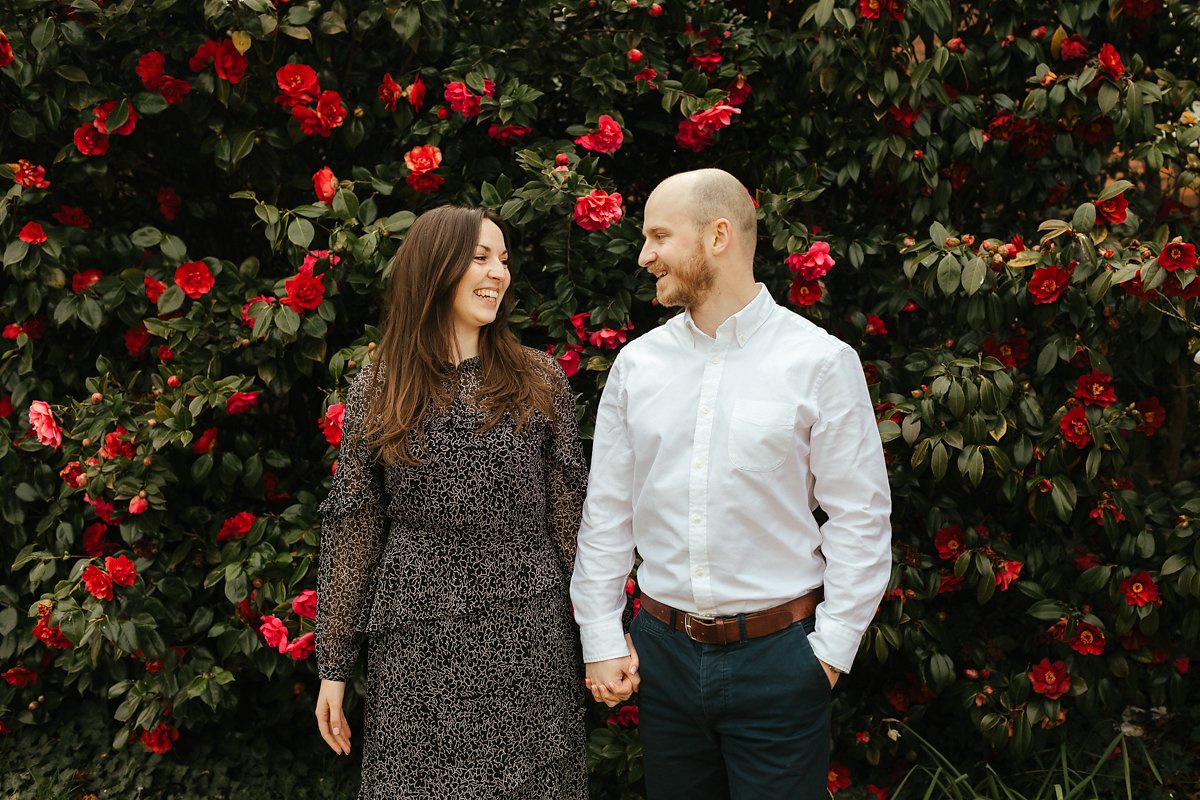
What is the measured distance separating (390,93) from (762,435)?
1.55m

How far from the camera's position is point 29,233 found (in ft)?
9.10

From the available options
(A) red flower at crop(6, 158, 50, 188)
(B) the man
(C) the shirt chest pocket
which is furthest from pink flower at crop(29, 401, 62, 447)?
(C) the shirt chest pocket

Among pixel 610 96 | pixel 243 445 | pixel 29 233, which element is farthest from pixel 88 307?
pixel 610 96

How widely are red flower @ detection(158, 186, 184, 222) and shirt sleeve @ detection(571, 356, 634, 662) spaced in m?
1.75

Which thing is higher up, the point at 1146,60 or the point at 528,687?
the point at 1146,60

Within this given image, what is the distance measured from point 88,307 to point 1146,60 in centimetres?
311

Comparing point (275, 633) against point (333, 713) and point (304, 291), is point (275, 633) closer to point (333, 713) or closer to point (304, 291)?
point (333, 713)

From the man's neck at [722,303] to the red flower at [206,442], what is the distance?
155 cm

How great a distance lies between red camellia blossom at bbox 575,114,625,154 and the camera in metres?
2.61

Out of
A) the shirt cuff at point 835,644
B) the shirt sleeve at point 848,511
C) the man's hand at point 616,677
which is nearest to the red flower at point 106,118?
the man's hand at point 616,677

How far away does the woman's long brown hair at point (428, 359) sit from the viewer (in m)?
2.04

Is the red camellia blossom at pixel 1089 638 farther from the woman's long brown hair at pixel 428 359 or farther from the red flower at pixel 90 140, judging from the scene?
the red flower at pixel 90 140

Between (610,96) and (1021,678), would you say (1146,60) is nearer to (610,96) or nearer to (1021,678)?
(610,96)

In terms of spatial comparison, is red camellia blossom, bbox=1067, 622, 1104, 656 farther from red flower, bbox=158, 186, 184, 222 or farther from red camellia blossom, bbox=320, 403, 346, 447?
red flower, bbox=158, 186, 184, 222
